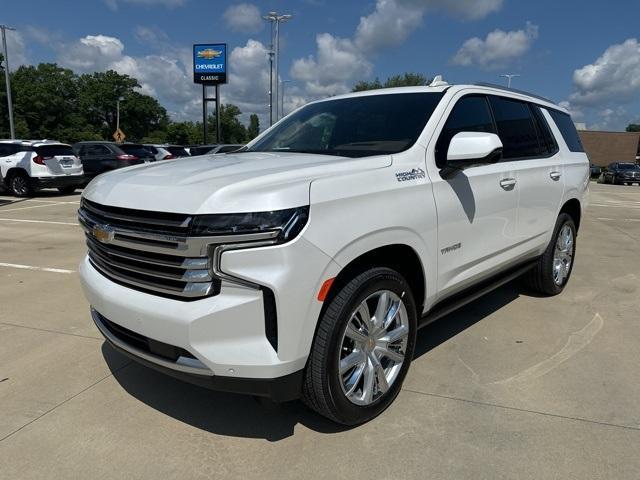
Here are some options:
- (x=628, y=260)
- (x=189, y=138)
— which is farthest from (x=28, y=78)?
(x=628, y=260)

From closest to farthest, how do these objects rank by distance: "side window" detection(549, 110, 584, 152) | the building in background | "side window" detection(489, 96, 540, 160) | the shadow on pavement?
1. the shadow on pavement
2. "side window" detection(489, 96, 540, 160)
3. "side window" detection(549, 110, 584, 152)
4. the building in background

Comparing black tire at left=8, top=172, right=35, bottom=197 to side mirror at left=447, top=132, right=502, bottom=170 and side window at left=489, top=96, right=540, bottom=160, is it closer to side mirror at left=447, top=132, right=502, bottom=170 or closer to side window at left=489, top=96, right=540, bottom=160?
side window at left=489, top=96, right=540, bottom=160

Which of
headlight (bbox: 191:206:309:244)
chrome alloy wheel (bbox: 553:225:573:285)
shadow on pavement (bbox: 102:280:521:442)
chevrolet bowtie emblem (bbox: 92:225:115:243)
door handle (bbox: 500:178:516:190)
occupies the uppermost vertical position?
door handle (bbox: 500:178:516:190)

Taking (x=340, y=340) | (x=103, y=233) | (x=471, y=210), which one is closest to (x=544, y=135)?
(x=471, y=210)

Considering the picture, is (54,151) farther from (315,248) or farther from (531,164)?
(315,248)

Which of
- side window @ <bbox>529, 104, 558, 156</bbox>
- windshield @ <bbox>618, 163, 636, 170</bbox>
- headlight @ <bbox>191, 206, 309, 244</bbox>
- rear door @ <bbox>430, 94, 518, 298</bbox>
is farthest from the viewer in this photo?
windshield @ <bbox>618, 163, 636, 170</bbox>

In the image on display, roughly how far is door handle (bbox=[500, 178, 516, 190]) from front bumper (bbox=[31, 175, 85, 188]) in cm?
1453

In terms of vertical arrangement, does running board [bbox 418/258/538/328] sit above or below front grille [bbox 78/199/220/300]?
below

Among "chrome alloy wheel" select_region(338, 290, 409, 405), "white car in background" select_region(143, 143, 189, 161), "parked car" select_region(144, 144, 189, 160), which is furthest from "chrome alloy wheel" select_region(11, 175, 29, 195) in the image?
"chrome alloy wheel" select_region(338, 290, 409, 405)

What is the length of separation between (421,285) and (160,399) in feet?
5.72

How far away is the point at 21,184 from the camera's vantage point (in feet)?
49.9

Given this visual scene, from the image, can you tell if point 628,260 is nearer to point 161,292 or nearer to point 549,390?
point 549,390

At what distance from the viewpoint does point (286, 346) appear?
92.5 inches

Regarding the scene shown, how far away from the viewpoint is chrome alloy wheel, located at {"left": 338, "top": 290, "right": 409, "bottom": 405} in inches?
108
